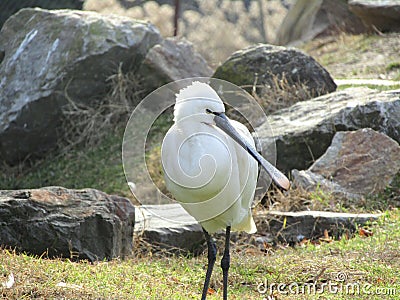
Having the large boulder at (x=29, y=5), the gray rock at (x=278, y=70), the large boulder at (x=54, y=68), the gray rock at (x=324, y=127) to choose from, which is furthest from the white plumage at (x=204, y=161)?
the large boulder at (x=29, y=5)

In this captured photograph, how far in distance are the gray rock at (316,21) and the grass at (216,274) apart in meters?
10.8

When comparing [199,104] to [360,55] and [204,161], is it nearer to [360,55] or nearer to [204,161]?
[204,161]

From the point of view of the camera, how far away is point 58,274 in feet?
18.5

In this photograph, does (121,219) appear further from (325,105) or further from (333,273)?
(325,105)

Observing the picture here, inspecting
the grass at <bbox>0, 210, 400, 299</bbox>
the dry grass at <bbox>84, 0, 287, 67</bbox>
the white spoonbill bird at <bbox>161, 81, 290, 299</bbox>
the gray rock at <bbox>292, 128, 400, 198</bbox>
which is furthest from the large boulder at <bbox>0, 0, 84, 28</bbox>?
the white spoonbill bird at <bbox>161, 81, 290, 299</bbox>

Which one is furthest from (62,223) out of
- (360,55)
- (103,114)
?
(360,55)

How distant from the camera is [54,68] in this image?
37.3ft

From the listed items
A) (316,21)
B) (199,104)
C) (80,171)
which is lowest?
(316,21)

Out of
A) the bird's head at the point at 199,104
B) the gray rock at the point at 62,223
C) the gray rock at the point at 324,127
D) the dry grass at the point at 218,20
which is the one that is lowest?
the dry grass at the point at 218,20

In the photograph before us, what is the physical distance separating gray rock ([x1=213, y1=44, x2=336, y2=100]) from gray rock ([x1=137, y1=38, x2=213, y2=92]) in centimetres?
97

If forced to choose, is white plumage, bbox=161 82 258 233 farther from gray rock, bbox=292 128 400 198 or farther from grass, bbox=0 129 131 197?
grass, bbox=0 129 131 197

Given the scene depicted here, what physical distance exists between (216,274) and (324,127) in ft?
11.4

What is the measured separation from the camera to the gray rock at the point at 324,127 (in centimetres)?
919

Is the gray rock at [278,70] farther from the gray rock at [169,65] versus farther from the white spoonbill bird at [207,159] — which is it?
the white spoonbill bird at [207,159]
